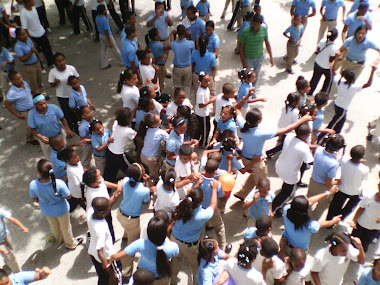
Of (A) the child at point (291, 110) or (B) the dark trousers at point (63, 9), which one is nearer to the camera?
(A) the child at point (291, 110)

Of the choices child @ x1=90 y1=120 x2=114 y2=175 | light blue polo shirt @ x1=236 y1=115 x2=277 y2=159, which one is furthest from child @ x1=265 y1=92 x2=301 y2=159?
child @ x1=90 y1=120 x2=114 y2=175

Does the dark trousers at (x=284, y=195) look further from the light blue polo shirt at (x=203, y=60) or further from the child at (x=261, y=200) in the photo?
the light blue polo shirt at (x=203, y=60)

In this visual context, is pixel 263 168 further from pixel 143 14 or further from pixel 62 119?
pixel 143 14

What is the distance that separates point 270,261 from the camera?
3.75 m

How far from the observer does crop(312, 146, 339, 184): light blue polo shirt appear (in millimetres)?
4801

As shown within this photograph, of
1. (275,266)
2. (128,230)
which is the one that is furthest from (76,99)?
(275,266)

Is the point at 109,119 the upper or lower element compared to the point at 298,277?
lower

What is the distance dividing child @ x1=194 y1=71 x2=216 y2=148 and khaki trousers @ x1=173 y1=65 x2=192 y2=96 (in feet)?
3.49

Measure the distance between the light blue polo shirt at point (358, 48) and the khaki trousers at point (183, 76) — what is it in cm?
327

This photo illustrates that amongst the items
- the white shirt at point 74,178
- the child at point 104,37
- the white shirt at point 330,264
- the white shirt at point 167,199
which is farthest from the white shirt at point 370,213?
the child at point 104,37

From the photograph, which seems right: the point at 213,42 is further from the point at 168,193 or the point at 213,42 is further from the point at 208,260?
the point at 208,260

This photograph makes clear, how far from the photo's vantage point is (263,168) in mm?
5328

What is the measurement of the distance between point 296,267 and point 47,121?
4312 mm

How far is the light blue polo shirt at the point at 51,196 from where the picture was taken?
14.6ft
